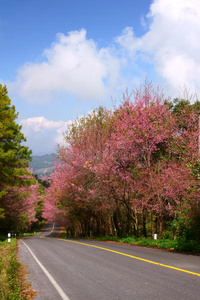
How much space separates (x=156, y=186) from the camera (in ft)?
64.0

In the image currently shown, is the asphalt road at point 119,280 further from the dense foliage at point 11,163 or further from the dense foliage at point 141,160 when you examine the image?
the dense foliage at point 11,163

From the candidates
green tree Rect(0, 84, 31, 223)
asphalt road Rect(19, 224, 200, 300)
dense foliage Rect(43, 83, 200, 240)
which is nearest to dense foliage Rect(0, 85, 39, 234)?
green tree Rect(0, 84, 31, 223)

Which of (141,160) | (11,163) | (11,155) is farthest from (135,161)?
(11,163)

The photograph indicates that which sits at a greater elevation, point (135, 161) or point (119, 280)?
point (135, 161)

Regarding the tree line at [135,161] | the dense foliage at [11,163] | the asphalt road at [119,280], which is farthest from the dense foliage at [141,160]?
the asphalt road at [119,280]

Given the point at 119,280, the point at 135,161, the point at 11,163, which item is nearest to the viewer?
the point at 119,280

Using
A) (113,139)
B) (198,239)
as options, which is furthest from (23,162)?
(198,239)

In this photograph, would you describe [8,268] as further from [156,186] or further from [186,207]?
[156,186]

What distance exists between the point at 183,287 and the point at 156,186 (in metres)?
13.2

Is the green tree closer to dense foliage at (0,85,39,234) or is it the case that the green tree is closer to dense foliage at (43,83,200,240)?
dense foliage at (0,85,39,234)

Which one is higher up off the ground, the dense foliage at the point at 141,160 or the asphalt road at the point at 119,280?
the dense foliage at the point at 141,160

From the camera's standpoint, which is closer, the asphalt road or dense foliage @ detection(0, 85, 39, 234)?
the asphalt road

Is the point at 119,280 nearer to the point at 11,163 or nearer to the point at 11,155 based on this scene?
the point at 11,155

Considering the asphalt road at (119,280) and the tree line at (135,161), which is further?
the tree line at (135,161)
